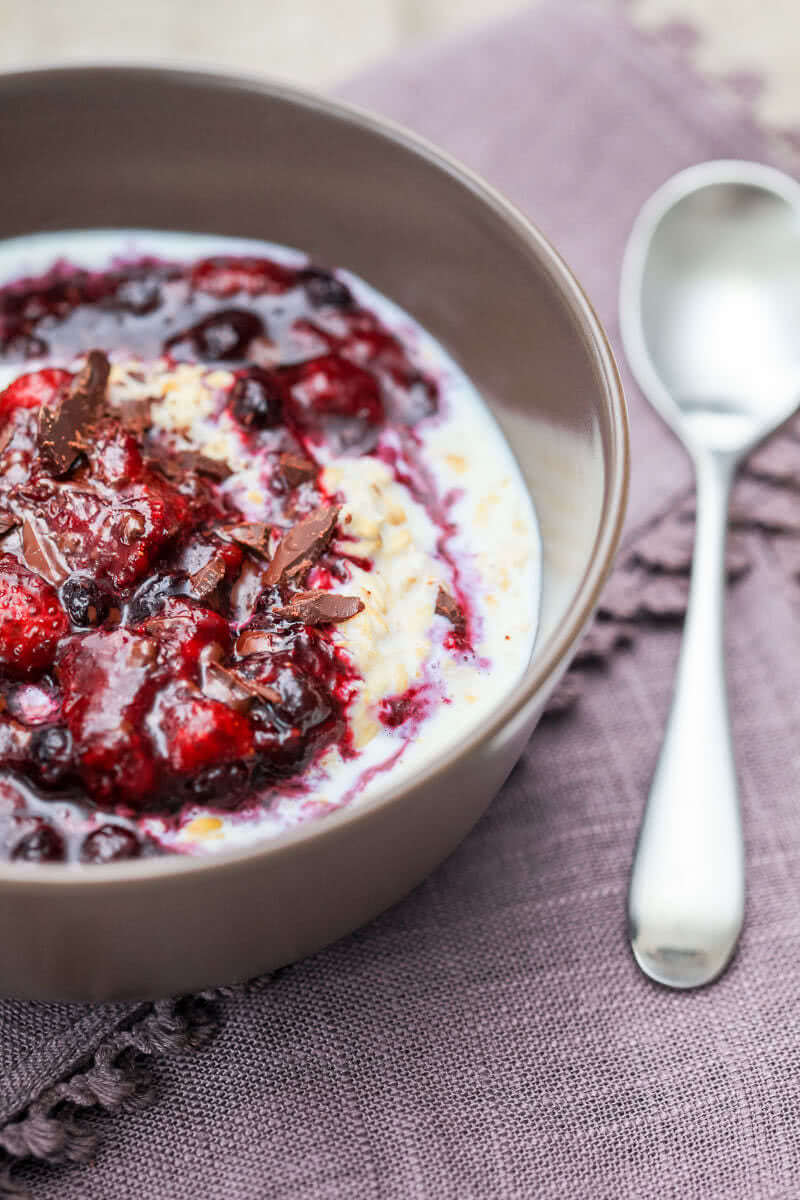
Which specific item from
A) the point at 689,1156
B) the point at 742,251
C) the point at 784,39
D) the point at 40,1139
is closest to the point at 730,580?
the point at 742,251

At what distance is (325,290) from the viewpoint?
196 cm

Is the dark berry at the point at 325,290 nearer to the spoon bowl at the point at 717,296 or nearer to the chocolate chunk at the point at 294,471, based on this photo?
the chocolate chunk at the point at 294,471

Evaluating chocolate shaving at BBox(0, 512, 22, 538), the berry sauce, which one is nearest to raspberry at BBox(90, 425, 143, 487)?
the berry sauce

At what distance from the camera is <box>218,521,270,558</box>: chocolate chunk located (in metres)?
1.55

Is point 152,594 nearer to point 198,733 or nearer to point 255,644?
point 255,644

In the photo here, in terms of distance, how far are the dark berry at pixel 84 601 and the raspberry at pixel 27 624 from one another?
0.04ft

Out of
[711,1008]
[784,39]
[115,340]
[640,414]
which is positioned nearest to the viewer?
[711,1008]

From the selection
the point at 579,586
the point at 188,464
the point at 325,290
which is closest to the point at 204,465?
the point at 188,464

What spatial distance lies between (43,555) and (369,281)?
766 millimetres

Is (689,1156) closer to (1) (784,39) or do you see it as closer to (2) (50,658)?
(2) (50,658)

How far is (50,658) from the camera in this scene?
1437 millimetres

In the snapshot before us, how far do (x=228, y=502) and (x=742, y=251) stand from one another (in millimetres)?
1041

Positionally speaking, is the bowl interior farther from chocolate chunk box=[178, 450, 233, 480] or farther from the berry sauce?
chocolate chunk box=[178, 450, 233, 480]

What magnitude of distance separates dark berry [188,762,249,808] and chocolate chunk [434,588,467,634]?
361 mm
